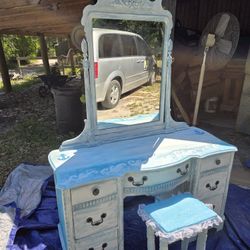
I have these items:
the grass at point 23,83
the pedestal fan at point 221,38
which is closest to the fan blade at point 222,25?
the pedestal fan at point 221,38

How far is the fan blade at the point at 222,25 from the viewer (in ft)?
13.7

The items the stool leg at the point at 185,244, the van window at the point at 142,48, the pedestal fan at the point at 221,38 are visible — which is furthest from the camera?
the pedestal fan at the point at 221,38

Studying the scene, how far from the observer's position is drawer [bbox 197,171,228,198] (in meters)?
2.46

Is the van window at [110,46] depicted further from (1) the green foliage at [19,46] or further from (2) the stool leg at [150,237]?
(1) the green foliage at [19,46]

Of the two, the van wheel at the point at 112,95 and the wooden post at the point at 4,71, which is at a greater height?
the van wheel at the point at 112,95

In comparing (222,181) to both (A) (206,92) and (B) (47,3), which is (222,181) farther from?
(A) (206,92)

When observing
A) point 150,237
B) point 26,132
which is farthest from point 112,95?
point 26,132

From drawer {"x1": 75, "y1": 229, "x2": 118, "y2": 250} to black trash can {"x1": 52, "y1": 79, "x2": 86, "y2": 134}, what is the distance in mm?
3076

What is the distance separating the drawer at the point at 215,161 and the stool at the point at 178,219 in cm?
42

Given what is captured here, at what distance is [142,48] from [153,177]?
49.0 inches

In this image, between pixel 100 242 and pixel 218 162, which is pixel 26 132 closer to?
pixel 100 242

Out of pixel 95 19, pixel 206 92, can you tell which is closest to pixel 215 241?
pixel 95 19

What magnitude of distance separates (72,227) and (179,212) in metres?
0.85

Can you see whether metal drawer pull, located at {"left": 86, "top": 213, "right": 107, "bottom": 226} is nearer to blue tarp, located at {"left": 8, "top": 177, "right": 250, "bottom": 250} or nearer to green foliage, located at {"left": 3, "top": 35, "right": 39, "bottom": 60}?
blue tarp, located at {"left": 8, "top": 177, "right": 250, "bottom": 250}
